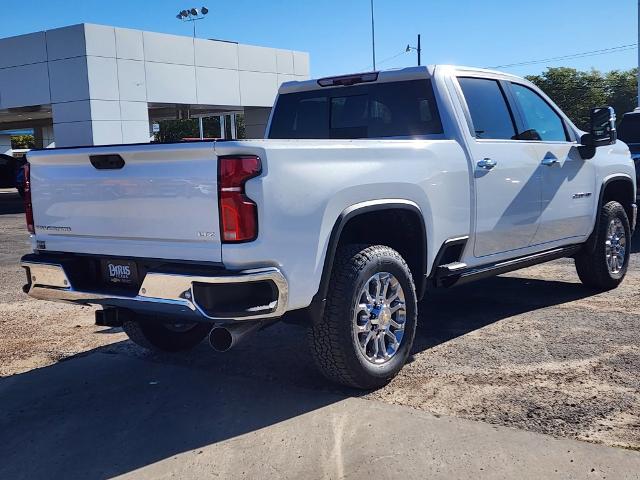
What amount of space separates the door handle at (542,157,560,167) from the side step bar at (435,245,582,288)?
2.45 ft

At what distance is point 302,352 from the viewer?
5.39 metres

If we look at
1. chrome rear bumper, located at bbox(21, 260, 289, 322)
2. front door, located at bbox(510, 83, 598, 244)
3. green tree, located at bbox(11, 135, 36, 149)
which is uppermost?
green tree, located at bbox(11, 135, 36, 149)

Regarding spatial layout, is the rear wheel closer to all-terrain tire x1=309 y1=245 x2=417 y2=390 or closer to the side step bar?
all-terrain tire x1=309 y1=245 x2=417 y2=390

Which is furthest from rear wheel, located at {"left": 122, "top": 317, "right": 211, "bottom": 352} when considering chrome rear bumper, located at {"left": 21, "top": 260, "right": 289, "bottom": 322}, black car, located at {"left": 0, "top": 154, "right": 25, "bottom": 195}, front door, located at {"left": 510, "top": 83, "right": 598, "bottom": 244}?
black car, located at {"left": 0, "top": 154, "right": 25, "bottom": 195}

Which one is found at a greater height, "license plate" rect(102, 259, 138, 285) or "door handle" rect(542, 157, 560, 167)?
"door handle" rect(542, 157, 560, 167)

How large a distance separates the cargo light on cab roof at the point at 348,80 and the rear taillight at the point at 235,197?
224cm

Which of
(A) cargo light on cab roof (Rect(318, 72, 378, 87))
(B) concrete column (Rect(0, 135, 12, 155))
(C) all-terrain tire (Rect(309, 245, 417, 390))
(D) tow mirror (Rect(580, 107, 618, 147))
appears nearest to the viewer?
(C) all-terrain tire (Rect(309, 245, 417, 390))

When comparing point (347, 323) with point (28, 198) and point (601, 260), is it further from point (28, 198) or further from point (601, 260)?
point (601, 260)

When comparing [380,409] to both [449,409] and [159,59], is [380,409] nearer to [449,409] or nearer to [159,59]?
[449,409]

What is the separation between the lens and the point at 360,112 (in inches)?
223

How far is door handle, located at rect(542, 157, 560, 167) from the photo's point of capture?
5.89 metres

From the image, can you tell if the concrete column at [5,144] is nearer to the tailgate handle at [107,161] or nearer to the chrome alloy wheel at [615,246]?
the chrome alloy wheel at [615,246]

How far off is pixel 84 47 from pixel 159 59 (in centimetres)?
277

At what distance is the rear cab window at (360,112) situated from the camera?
5324 mm
